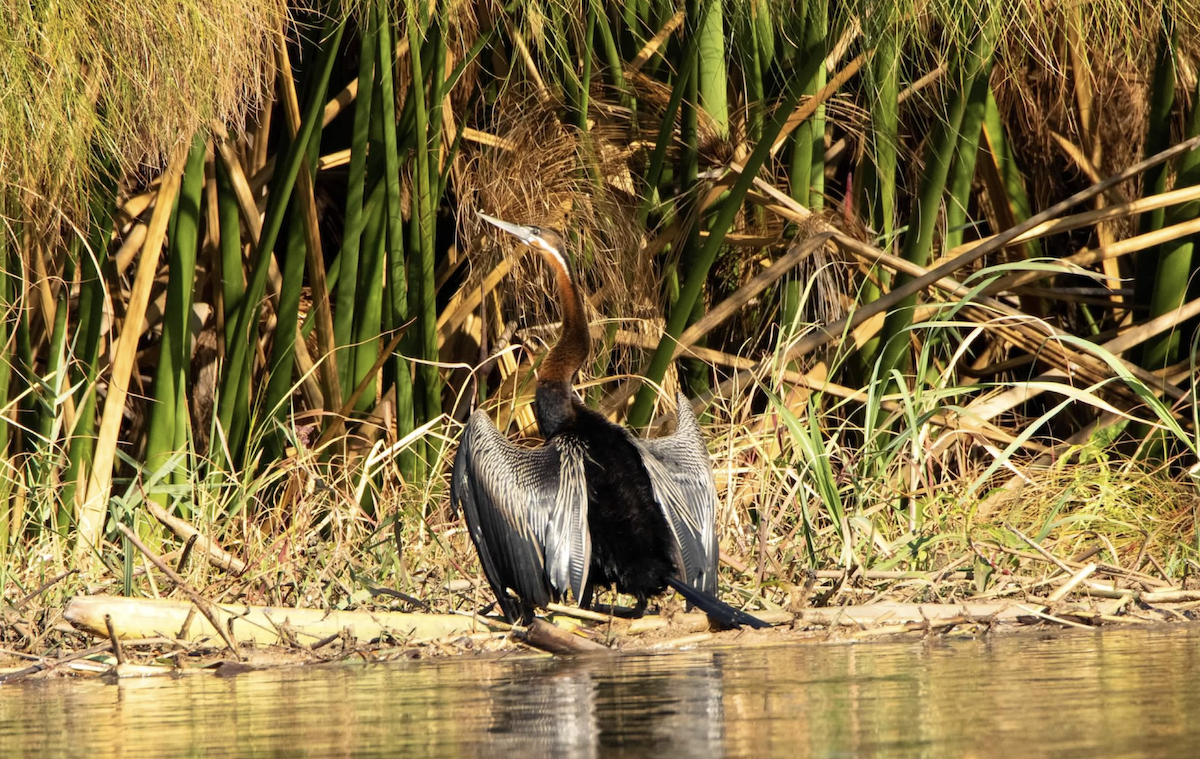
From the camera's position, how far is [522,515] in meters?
4.66

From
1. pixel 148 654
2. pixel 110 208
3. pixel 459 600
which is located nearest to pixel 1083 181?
pixel 459 600

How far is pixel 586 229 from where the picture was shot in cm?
617

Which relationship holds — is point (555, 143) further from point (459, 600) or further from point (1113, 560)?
point (1113, 560)

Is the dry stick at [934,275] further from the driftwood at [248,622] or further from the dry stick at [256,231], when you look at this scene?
the driftwood at [248,622]

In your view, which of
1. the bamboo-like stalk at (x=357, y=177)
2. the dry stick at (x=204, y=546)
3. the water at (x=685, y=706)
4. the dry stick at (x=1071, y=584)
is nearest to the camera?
the water at (x=685, y=706)

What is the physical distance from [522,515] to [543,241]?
1262 millimetres

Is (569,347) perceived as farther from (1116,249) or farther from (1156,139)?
(1156,139)

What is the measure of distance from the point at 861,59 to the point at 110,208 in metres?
2.98

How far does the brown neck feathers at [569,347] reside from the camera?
5273 millimetres

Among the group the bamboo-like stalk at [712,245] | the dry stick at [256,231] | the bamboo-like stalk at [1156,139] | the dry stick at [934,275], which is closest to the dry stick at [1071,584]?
the dry stick at [934,275]

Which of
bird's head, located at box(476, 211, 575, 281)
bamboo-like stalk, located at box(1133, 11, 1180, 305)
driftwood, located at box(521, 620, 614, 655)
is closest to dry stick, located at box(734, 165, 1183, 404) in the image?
bamboo-like stalk, located at box(1133, 11, 1180, 305)

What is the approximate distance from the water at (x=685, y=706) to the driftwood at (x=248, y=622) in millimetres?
174

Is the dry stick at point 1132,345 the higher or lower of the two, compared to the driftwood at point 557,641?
higher

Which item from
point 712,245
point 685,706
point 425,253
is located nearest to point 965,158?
point 712,245
